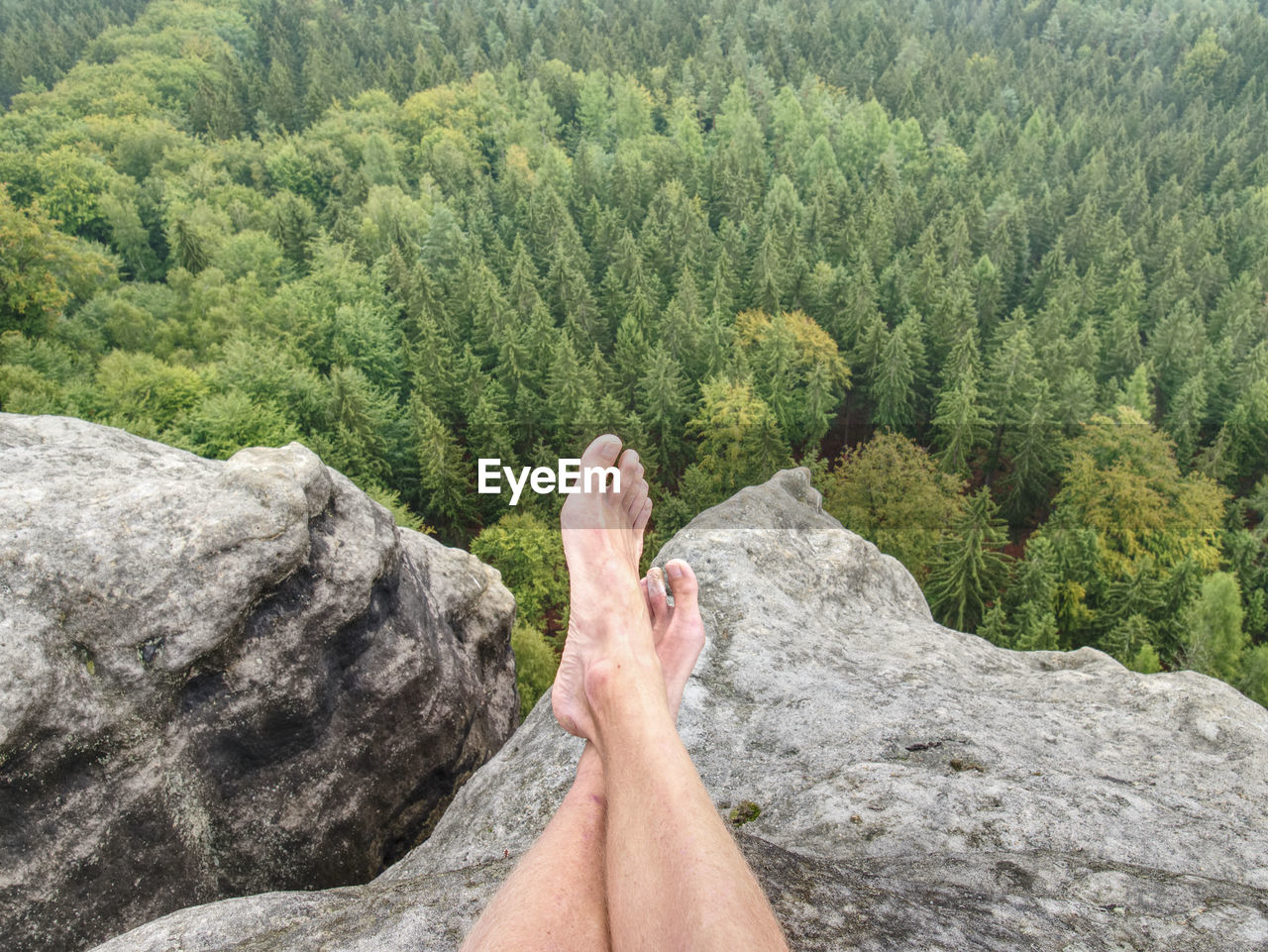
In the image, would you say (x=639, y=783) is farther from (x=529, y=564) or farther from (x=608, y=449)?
(x=529, y=564)

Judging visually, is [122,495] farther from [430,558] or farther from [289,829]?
[430,558]

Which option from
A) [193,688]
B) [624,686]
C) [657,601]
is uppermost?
[624,686]

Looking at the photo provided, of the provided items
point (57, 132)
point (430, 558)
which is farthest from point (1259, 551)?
point (57, 132)

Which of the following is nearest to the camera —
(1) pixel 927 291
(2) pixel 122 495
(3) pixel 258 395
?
(2) pixel 122 495

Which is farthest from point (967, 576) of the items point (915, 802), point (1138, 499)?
point (915, 802)

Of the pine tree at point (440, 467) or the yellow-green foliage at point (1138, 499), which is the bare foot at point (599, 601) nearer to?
the pine tree at point (440, 467)

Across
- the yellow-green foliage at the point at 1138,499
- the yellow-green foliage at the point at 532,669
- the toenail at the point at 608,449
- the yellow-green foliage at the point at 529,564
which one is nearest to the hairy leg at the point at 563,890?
the toenail at the point at 608,449
